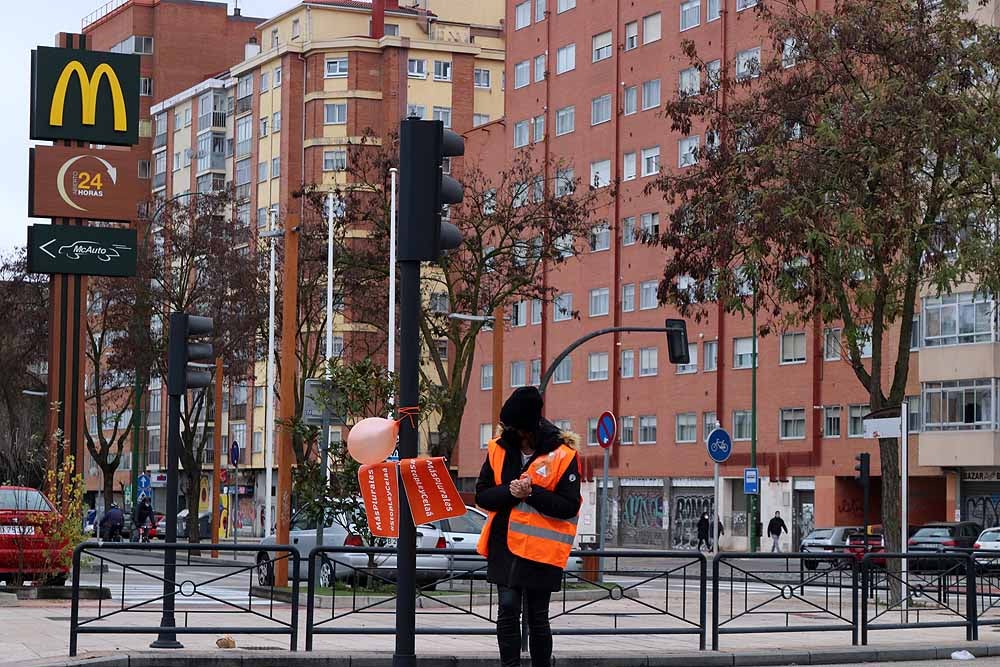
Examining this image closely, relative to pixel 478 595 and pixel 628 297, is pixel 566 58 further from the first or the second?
pixel 478 595

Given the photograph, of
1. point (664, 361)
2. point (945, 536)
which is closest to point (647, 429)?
point (664, 361)

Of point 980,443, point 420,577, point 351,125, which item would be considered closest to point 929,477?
point 980,443

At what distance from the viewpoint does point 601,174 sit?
7950 cm

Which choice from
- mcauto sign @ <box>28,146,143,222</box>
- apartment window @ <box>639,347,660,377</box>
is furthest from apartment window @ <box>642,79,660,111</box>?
→ mcauto sign @ <box>28,146,143,222</box>

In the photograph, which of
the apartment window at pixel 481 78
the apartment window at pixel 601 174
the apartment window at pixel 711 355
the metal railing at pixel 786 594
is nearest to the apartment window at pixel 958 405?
the apartment window at pixel 711 355

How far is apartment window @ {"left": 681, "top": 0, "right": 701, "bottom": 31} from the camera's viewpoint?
2940 inches

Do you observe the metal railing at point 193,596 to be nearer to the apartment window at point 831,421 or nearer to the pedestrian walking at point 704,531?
the pedestrian walking at point 704,531

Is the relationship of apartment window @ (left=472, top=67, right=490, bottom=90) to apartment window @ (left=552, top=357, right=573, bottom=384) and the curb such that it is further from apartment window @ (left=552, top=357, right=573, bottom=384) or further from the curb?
the curb

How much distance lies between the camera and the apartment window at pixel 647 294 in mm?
75688

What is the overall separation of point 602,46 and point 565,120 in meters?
3.93

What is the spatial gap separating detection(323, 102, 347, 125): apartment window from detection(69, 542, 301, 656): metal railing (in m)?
84.4

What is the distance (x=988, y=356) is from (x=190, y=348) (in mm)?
47413

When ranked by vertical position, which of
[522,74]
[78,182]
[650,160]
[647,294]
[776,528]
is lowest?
[776,528]

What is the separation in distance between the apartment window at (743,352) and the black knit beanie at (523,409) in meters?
60.7
